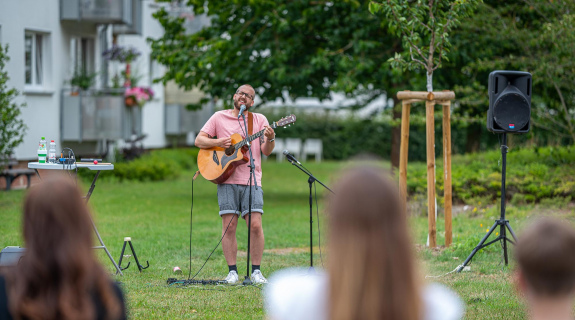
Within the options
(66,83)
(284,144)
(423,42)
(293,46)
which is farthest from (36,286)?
(284,144)

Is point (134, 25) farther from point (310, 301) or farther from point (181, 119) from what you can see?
point (310, 301)

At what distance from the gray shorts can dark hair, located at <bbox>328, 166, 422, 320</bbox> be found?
5149 mm

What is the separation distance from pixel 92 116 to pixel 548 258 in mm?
17402

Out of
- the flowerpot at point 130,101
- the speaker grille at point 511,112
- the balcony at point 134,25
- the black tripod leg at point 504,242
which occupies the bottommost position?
the black tripod leg at point 504,242

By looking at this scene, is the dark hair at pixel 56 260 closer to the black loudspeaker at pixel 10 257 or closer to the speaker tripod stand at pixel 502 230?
the black loudspeaker at pixel 10 257

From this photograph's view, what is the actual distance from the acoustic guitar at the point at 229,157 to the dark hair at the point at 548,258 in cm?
488

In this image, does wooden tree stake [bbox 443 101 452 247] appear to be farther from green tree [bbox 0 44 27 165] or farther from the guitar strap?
green tree [bbox 0 44 27 165]

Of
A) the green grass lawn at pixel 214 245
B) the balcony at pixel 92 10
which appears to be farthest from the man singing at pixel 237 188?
the balcony at pixel 92 10

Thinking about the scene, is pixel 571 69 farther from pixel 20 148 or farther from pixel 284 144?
pixel 284 144

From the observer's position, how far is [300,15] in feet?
51.5

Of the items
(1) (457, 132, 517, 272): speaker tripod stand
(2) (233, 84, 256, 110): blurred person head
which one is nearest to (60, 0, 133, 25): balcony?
(2) (233, 84, 256, 110): blurred person head

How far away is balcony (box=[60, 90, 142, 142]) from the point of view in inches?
720

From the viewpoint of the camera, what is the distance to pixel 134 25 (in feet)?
67.2

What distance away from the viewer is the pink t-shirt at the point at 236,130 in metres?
7.29
